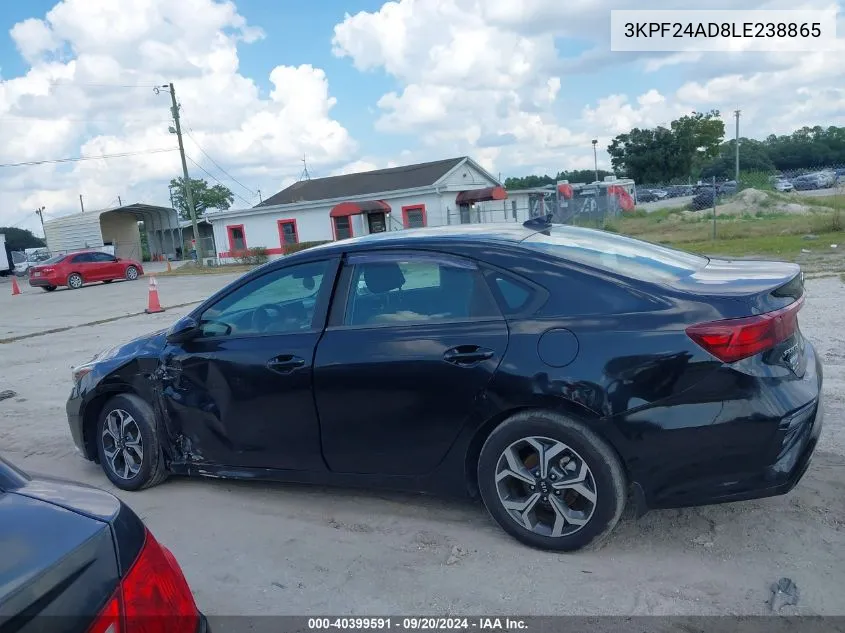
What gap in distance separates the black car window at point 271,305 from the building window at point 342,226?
1258 inches

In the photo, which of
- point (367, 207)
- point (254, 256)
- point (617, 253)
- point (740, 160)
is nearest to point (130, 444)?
point (617, 253)

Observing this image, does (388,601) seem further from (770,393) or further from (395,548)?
(770,393)

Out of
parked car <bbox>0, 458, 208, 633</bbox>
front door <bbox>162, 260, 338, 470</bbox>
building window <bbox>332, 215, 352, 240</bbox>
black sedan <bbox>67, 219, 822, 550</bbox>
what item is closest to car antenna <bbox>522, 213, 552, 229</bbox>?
black sedan <bbox>67, 219, 822, 550</bbox>

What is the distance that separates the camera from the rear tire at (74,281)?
94.3 feet

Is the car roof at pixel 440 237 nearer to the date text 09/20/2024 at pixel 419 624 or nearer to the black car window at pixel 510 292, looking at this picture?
the black car window at pixel 510 292

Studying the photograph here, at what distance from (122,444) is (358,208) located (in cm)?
3030

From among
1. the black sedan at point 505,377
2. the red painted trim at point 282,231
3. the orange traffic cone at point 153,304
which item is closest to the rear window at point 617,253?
the black sedan at point 505,377

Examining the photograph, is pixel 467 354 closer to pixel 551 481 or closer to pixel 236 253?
pixel 551 481

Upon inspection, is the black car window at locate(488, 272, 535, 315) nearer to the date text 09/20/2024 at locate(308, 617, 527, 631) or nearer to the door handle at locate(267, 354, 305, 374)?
the door handle at locate(267, 354, 305, 374)

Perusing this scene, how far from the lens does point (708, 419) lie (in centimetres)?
319

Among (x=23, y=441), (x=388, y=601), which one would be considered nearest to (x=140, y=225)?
(x=23, y=441)

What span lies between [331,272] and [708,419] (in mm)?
2130

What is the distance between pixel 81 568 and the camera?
1.67m

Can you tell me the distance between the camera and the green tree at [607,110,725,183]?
7456 centimetres
